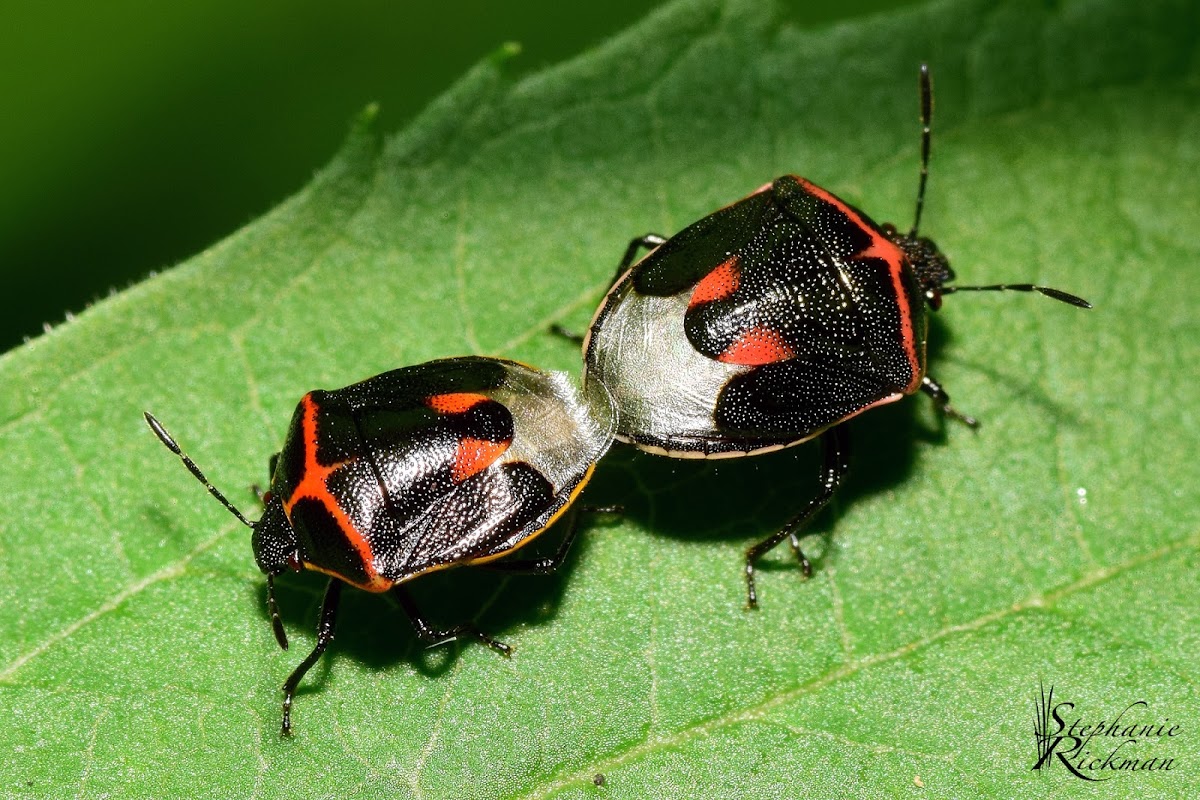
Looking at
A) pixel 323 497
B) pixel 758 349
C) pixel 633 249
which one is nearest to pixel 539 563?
pixel 323 497

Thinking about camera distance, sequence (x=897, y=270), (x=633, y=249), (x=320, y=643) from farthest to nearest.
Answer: (x=633, y=249), (x=897, y=270), (x=320, y=643)

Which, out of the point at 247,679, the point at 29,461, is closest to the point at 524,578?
the point at 247,679

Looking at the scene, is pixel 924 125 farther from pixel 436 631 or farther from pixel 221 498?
pixel 221 498

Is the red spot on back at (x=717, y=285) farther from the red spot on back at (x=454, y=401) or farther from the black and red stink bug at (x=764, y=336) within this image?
the red spot on back at (x=454, y=401)

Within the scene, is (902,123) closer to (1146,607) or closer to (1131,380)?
(1131,380)

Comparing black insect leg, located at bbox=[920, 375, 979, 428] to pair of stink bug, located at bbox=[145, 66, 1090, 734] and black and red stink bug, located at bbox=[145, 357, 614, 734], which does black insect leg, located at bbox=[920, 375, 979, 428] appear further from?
black and red stink bug, located at bbox=[145, 357, 614, 734]
